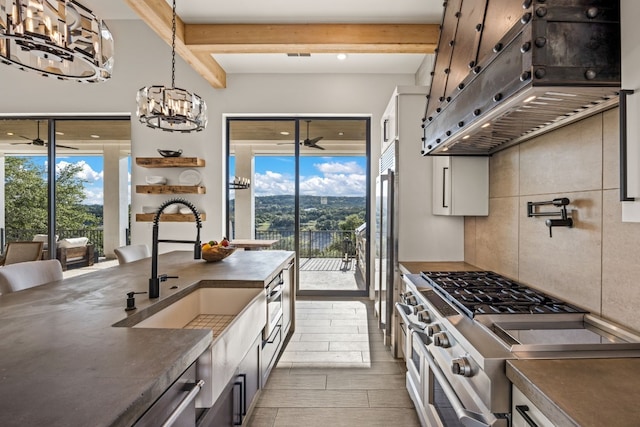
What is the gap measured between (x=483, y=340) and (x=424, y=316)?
58 centimetres

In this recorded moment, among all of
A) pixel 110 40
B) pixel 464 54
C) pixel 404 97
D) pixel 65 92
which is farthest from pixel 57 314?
pixel 65 92

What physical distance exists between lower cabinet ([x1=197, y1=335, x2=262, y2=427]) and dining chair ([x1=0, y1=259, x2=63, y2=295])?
146 cm

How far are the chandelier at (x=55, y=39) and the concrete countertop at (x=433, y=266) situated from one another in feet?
7.91

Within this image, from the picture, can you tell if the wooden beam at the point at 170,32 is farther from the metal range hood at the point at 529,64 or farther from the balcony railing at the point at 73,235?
the balcony railing at the point at 73,235

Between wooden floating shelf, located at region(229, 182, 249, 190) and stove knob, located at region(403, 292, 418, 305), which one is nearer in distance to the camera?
stove knob, located at region(403, 292, 418, 305)

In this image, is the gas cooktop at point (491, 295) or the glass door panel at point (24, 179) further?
the glass door panel at point (24, 179)

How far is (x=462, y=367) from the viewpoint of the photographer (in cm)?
123

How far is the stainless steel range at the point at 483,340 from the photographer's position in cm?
110

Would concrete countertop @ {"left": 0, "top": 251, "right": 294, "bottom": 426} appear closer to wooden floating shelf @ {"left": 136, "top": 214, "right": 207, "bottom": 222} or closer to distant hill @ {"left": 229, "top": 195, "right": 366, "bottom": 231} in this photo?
wooden floating shelf @ {"left": 136, "top": 214, "right": 207, "bottom": 222}

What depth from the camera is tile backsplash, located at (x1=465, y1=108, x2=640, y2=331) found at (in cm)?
136

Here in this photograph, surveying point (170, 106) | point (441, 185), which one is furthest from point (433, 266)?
point (170, 106)

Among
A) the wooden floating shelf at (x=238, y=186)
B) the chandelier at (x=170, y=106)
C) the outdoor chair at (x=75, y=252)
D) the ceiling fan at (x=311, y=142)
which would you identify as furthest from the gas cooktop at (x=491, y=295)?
the outdoor chair at (x=75, y=252)

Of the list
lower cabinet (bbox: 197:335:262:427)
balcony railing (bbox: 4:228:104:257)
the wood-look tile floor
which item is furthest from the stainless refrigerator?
balcony railing (bbox: 4:228:104:257)

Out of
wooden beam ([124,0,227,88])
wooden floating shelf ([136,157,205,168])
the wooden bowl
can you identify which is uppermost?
wooden beam ([124,0,227,88])
